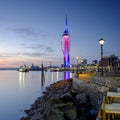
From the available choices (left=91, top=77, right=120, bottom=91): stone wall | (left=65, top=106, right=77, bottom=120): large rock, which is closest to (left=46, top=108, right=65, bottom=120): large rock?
(left=65, top=106, right=77, bottom=120): large rock

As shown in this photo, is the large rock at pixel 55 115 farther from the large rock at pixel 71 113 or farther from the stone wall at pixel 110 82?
the stone wall at pixel 110 82

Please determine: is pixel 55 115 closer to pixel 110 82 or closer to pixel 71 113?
pixel 71 113

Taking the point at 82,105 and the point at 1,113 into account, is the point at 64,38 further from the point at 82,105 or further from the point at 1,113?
the point at 82,105

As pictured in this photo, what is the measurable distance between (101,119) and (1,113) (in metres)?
30.6

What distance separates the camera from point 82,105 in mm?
18797

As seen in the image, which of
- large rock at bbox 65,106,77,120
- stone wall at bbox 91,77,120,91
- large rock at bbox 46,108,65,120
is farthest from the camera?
stone wall at bbox 91,77,120,91

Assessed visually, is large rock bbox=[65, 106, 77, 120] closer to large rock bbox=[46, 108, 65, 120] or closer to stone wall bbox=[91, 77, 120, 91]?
large rock bbox=[46, 108, 65, 120]

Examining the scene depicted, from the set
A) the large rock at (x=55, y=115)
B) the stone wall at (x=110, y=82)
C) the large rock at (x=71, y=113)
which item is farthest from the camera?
the stone wall at (x=110, y=82)

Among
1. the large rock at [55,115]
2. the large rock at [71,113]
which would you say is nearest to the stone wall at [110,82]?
the large rock at [71,113]

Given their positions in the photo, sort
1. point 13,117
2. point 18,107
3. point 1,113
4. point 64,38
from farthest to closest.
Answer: point 64,38
point 18,107
point 1,113
point 13,117

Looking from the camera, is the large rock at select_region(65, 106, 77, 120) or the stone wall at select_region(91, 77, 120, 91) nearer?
the large rock at select_region(65, 106, 77, 120)

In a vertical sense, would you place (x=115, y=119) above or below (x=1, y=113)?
above

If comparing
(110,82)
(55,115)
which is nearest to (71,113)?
(55,115)

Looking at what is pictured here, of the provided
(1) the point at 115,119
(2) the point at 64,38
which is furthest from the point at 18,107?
(2) the point at 64,38
